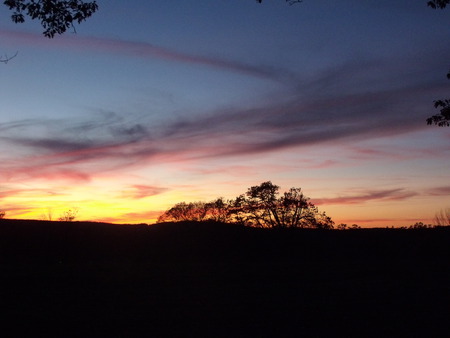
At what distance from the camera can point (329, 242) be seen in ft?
101

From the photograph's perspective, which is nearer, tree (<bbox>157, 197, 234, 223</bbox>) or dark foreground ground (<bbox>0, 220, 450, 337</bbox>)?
dark foreground ground (<bbox>0, 220, 450, 337</bbox>)

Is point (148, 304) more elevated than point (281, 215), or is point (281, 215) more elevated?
point (281, 215)

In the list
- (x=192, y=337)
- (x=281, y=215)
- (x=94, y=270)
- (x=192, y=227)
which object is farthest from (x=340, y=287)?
(x=281, y=215)

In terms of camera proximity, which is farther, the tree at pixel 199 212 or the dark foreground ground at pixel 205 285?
the tree at pixel 199 212

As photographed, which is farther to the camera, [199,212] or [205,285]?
[199,212]

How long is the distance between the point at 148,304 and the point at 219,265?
935cm

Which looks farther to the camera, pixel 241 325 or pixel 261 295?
pixel 261 295

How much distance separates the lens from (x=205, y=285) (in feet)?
48.7

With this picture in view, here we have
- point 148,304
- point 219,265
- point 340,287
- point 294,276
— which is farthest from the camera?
point 219,265

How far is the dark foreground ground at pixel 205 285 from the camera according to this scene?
944 centimetres

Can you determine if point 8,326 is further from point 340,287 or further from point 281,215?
point 281,215

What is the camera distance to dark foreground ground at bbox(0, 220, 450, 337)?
9.44 m

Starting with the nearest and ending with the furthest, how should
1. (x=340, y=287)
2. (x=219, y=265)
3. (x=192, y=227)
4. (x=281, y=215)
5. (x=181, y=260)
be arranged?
(x=340, y=287) → (x=219, y=265) → (x=181, y=260) → (x=192, y=227) → (x=281, y=215)

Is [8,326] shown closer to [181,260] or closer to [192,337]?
[192,337]
